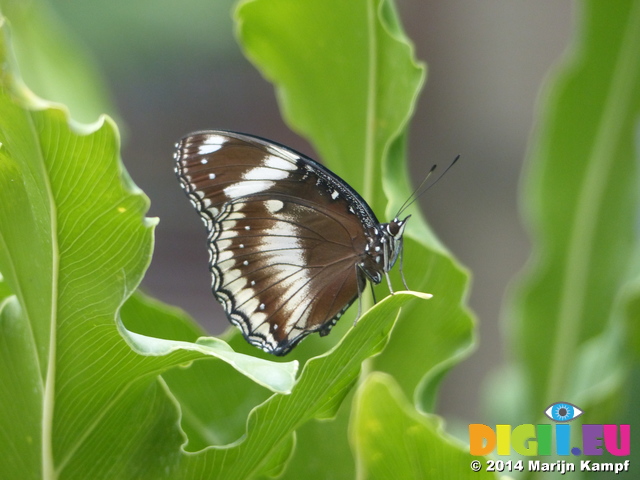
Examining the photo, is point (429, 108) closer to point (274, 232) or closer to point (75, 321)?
point (274, 232)

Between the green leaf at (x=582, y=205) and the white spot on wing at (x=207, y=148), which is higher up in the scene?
the green leaf at (x=582, y=205)

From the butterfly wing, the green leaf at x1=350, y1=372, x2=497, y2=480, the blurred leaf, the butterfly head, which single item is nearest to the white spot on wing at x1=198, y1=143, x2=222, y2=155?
the butterfly wing

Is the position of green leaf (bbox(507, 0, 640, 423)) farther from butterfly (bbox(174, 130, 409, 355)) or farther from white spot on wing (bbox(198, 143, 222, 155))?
white spot on wing (bbox(198, 143, 222, 155))

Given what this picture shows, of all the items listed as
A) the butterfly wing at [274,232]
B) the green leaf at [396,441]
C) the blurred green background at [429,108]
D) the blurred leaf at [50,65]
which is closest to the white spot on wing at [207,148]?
the butterfly wing at [274,232]

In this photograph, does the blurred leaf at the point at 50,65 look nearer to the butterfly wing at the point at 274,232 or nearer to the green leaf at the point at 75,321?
the butterfly wing at the point at 274,232

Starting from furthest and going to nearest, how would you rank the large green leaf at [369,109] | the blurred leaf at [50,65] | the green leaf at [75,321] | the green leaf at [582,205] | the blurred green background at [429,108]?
the blurred green background at [429,108]
the blurred leaf at [50,65]
the green leaf at [582,205]
the large green leaf at [369,109]
the green leaf at [75,321]

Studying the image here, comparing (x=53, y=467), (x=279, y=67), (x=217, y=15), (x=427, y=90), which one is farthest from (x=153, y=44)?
(x=53, y=467)

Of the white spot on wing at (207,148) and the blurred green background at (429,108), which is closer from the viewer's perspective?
the white spot on wing at (207,148)
